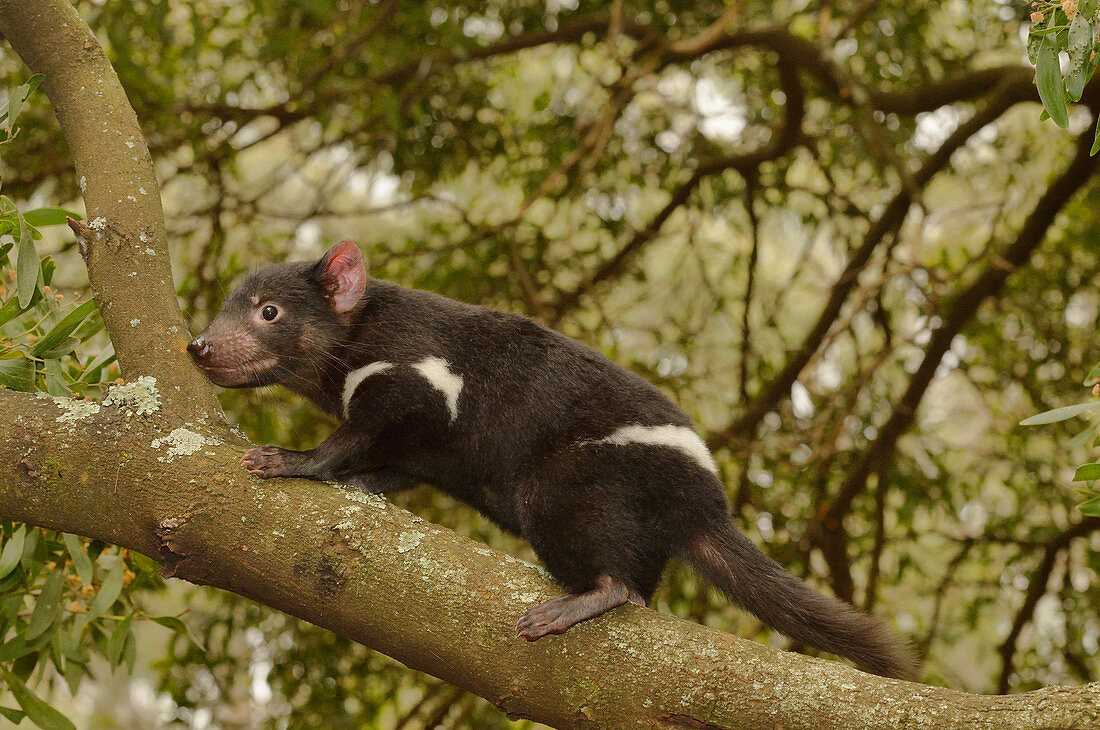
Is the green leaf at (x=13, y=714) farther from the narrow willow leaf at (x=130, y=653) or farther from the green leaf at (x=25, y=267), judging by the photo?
the green leaf at (x=25, y=267)

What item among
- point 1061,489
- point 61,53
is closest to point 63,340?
point 61,53

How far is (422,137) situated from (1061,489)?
3.65 metres

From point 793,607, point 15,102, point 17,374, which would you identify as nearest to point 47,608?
point 17,374

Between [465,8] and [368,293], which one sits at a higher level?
[465,8]

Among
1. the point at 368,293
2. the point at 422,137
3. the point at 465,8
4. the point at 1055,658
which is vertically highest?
the point at 465,8

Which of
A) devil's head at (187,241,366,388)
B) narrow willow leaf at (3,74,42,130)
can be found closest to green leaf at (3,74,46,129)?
narrow willow leaf at (3,74,42,130)

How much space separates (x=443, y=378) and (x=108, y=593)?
3.48 feet

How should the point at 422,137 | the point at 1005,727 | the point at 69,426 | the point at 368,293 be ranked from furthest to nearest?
the point at 422,137, the point at 368,293, the point at 69,426, the point at 1005,727

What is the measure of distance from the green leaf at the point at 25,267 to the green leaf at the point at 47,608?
830 mm

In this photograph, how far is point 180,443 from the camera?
7.23 feet

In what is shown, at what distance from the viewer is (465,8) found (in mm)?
5016

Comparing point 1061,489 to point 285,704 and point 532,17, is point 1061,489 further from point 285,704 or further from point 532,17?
point 285,704

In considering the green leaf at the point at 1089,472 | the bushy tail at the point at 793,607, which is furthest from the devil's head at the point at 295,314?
the green leaf at the point at 1089,472

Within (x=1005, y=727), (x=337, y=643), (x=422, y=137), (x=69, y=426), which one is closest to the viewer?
(x=1005, y=727)
